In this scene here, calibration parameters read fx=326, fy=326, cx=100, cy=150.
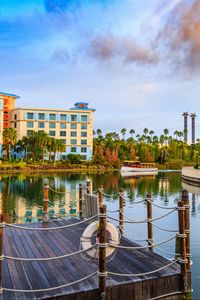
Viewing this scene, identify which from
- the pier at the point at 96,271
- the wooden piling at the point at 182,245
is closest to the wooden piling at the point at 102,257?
the pier at the point at 96,271

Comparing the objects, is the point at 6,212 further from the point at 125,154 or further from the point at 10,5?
the point at 125,154

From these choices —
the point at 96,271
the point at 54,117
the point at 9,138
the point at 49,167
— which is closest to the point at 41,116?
the point at 54,117

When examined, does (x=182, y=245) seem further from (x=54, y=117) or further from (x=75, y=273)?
(x=54, y=117)

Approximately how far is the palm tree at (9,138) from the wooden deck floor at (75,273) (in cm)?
6485

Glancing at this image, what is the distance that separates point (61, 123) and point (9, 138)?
1589cm

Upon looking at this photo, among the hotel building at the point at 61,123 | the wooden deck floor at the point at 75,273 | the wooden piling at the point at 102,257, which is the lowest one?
the wooden deck floor at the point at 75,273

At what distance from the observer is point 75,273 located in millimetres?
6301

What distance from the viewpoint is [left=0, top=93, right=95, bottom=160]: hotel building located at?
80.0 m

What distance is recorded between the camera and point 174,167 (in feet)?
294

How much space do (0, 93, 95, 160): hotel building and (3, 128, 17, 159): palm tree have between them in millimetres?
6394

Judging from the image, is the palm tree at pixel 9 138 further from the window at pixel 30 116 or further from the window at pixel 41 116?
the window at pixel 41 116

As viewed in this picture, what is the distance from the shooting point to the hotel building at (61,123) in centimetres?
8000

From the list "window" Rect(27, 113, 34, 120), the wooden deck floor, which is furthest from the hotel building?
the wooden deck floor

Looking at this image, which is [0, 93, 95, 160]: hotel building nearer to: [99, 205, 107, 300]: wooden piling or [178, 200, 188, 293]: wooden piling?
[178, 200, 188, 293]: wooden piling
